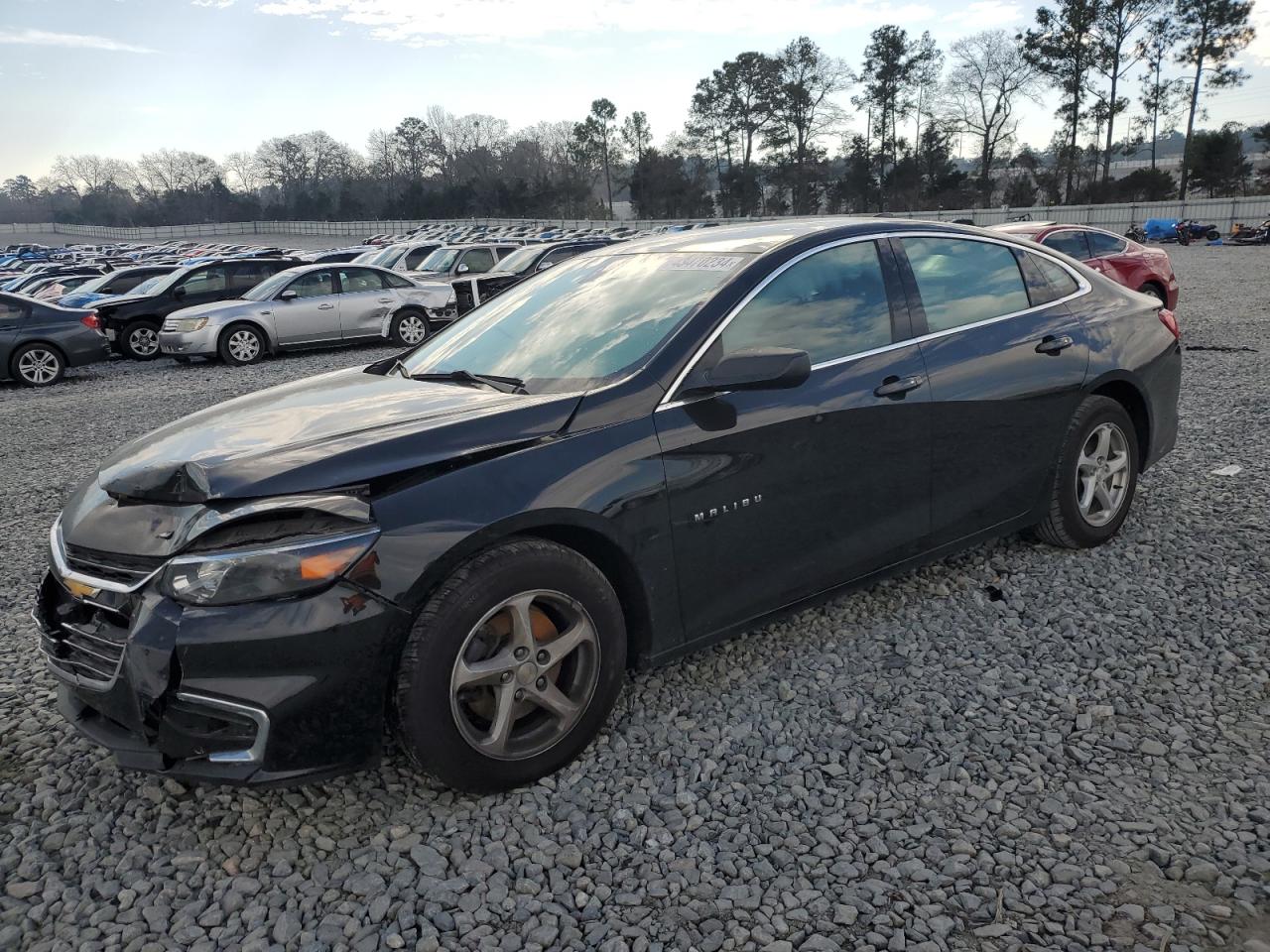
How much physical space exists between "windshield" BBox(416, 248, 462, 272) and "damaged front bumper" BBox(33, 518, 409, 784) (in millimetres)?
19125

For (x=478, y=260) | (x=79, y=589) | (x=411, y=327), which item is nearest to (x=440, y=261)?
(x=478, y=260)

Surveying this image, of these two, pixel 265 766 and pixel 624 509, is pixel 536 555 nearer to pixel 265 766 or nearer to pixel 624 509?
pixel 624 509

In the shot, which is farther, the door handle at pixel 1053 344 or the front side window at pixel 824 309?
the door handle at pixel 1053 344

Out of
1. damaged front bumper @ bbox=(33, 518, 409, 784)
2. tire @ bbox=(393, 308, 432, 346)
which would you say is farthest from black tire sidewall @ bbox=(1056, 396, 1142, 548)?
tire @ bbox=(393, 308, 432, 346)

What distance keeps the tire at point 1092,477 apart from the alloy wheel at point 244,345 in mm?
13365

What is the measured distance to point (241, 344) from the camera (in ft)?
48.9

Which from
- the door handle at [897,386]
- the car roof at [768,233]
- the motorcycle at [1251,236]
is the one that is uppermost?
the car roof at [768,233]

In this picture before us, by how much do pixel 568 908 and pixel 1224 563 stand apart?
12.0 ft

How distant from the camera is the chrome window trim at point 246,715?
250 cm

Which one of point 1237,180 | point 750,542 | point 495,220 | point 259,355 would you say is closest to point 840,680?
point 750,542

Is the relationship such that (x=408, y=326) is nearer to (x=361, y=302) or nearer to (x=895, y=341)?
(x=361, y=302)

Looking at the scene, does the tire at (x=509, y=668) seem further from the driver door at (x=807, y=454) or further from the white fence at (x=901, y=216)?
the white fence at (x=901, y=216)

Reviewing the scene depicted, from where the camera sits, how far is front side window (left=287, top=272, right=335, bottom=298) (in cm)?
1543

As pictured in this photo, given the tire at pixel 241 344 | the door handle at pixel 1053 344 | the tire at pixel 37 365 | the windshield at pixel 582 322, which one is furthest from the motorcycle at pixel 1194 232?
the windshield at pixel 582 322
